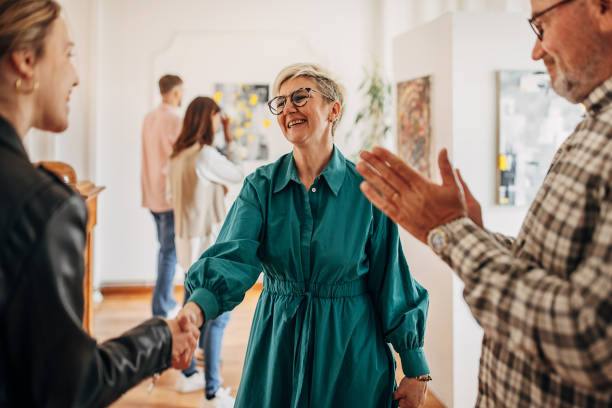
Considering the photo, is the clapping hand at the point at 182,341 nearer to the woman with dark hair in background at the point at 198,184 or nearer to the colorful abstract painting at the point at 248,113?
the woman with dark hair in background at the point at 198,184

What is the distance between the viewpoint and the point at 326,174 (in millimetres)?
1728

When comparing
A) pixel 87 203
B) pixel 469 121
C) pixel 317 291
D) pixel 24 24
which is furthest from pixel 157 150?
pixel 24 24

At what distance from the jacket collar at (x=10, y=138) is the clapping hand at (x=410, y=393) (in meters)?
1.30

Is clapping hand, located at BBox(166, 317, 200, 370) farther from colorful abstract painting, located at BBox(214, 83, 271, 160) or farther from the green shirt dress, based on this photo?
colorful abstract painting, located at BBox(214, 83, 271, 160)

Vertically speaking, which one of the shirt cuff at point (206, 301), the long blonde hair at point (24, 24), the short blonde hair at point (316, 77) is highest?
the short blonde hair at point (316, 77)

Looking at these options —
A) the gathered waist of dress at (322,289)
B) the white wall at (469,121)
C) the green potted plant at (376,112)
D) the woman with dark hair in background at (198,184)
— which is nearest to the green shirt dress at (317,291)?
the gathered waist of dress at (322,289)

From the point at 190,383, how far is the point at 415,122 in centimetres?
226

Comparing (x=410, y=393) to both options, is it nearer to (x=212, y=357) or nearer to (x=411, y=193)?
(x=411, y=193)

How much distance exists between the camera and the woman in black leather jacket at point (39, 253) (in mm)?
818

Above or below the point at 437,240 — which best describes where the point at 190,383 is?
below

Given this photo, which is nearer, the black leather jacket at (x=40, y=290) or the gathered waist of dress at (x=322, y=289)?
the black leather jacket at (x=40, y=290)

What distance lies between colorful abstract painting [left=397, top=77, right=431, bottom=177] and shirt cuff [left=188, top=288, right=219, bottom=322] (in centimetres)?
194

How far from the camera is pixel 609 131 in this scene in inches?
37.9

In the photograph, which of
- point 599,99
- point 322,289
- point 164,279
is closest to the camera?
point 599,99
